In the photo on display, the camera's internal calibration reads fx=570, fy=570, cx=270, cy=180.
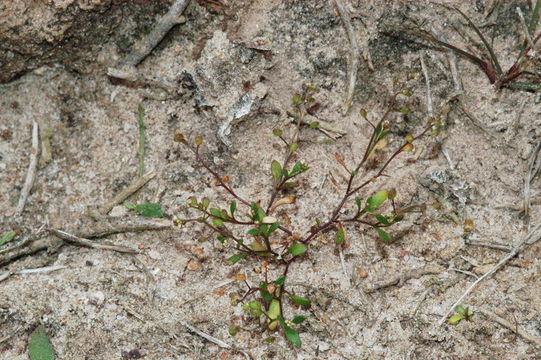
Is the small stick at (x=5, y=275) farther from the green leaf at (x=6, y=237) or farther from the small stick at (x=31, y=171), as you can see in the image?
the small stick at (x=31, y=171)

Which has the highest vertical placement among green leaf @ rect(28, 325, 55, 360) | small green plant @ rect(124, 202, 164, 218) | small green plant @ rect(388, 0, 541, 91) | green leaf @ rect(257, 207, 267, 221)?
small green plant @ rect(388, 0, 541, 91)

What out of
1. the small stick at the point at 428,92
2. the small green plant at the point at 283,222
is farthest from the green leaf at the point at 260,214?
the small stick at the point at 428,92

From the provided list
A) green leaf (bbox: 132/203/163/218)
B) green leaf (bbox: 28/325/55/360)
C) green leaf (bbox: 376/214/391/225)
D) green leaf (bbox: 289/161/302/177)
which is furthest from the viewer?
green leaf (bbox: 132/203/163/218)

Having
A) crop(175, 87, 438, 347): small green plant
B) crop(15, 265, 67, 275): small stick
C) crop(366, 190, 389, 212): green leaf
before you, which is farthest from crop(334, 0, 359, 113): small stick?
crop(15, 265, 67, 275): small stick

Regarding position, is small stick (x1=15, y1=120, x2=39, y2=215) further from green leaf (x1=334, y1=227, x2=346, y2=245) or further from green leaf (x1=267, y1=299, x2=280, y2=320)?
green leaf (x1=334, y1=227, x2=346, y2=245)

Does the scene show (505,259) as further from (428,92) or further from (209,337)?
(209,337)

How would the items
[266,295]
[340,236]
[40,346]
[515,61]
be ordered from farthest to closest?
[515,61] → [340,236] → [266,295] → [40,346]

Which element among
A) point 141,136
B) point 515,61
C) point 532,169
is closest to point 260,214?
point 141,136

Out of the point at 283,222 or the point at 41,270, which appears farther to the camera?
the point at 283,222
